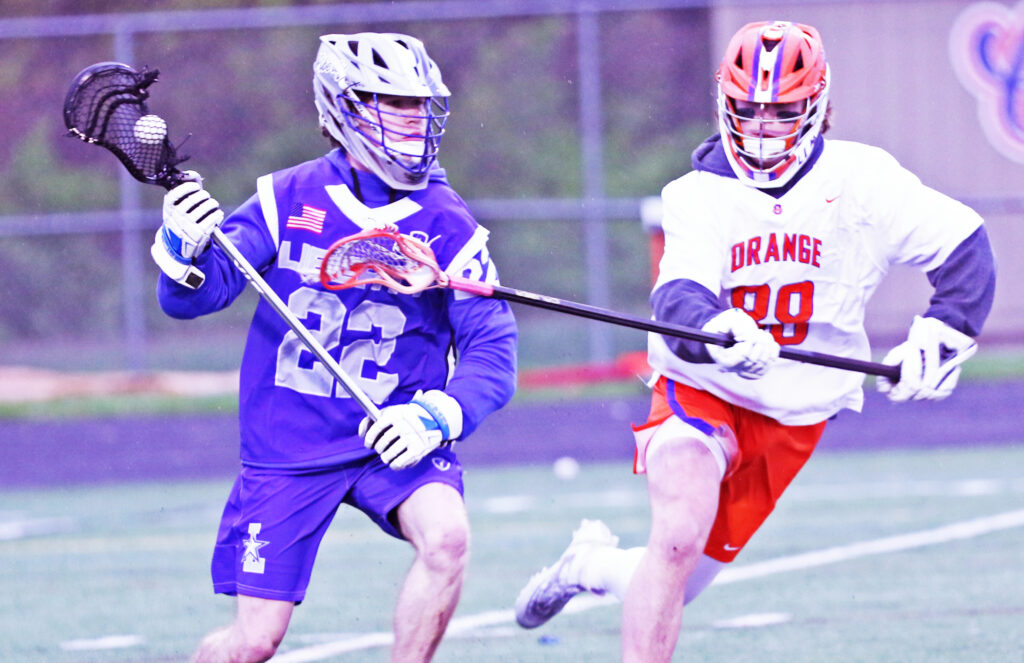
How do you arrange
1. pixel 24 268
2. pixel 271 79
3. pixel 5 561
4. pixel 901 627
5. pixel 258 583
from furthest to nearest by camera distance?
pixel 271 79, pixel 24 268, pixel 5 561, pixel 901 627, pixel 258 583

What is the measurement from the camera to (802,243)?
452cm

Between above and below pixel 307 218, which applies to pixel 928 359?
below

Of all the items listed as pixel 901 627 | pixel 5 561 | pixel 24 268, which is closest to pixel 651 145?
pixel 24 268

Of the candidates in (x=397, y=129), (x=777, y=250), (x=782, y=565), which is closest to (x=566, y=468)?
(x=782, y=565)

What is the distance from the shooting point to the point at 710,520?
14.3 feet

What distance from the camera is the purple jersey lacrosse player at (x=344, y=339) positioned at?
435cm

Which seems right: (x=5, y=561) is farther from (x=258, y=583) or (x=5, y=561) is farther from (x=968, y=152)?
(x=968, y=152)

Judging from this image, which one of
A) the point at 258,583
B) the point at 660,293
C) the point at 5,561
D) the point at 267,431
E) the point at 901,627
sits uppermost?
the point at 660,293

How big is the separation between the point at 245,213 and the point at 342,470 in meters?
0.75

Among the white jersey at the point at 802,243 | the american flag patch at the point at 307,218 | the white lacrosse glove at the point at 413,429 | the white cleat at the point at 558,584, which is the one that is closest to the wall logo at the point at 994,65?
the white cleat at the point at 558,584

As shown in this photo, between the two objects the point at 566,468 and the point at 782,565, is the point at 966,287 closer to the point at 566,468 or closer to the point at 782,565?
the point at 782,565

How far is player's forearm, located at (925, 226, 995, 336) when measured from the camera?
A: 4.47 meters

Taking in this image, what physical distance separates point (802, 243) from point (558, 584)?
149 cm

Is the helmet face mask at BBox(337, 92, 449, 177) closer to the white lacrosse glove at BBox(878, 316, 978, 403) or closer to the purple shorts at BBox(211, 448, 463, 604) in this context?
the purple shorts at BBox(211, 448, 463, 604)
